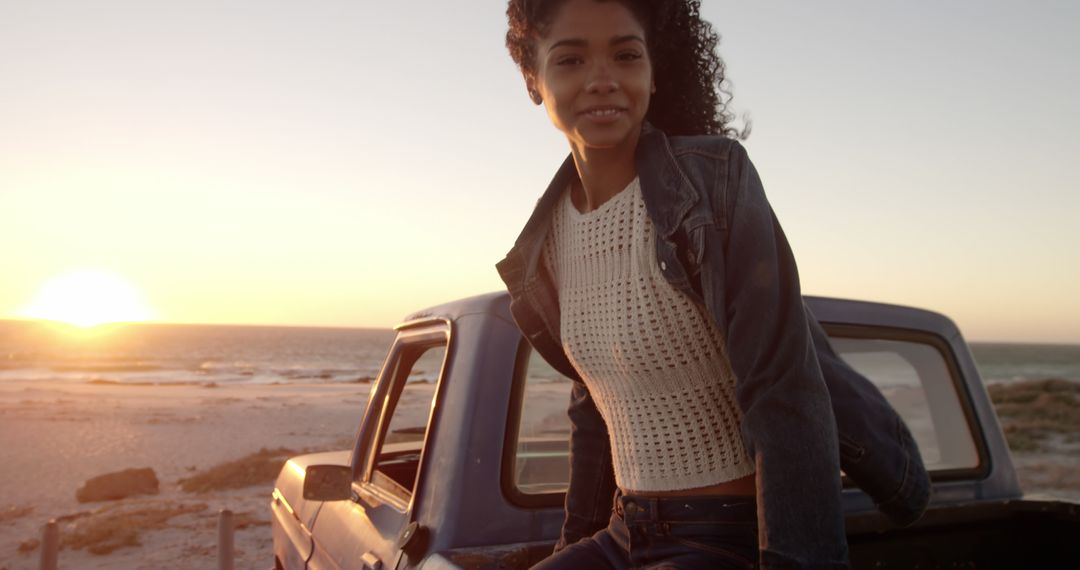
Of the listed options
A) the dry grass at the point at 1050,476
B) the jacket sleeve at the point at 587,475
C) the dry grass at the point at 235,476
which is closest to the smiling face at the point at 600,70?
the jacket sleeve at the point at 587,475

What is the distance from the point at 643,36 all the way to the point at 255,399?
1274 inches

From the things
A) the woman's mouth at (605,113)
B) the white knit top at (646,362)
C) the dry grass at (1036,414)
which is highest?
the woman's mouth at (605,113)

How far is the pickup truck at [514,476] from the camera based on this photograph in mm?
2104

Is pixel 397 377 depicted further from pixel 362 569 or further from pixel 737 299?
pixel 737 299

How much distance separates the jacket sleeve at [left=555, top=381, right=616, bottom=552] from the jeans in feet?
0.89

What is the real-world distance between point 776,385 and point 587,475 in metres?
0.80

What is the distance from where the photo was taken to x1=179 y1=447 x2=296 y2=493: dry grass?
1203 centimetres

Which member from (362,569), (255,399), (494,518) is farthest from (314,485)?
(255,399)

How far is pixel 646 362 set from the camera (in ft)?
5.16

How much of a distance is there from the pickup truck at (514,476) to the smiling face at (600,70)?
0.72 metres

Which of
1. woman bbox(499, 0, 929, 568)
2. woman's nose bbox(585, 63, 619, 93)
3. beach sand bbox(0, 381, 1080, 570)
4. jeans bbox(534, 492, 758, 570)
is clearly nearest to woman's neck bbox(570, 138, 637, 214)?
woman bbox(499, 0, 929, 568)

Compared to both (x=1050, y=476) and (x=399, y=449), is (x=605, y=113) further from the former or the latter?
(x=1050, y=476)

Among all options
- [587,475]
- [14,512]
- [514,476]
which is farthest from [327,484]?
[14,512]

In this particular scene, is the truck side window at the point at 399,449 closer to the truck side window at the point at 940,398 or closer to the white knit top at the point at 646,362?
the white knit top at the point at 646,362
